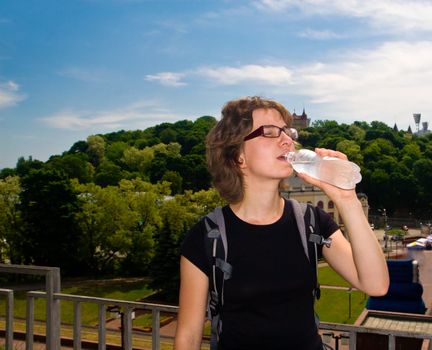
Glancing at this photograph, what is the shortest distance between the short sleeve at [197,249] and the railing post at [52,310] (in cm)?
178

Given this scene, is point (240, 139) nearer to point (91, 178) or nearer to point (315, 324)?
point (315, 324)

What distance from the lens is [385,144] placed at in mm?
89938

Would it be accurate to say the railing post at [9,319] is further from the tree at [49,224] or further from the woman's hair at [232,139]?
the tree at [49,224]

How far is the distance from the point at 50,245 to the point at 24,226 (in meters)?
2.16

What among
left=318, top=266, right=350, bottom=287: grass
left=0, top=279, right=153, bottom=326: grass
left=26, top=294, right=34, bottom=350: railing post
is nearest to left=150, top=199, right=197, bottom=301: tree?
left=0, top=279, right=153, bottom=326: grass

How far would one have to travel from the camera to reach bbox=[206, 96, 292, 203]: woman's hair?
86.0 inches

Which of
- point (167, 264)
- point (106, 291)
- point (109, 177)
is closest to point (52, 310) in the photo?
point (167, 264)

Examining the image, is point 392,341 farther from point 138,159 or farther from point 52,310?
point 138,159

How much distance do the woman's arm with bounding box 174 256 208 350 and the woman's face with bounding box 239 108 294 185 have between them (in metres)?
0.50

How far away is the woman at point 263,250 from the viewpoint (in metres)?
2.04

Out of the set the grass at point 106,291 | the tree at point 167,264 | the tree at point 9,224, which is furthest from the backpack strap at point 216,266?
the tree at point 9,224

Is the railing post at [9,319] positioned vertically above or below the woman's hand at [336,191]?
below

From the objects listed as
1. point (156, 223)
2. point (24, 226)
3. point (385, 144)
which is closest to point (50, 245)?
point (24, 226)

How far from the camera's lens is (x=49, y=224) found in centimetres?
3444
